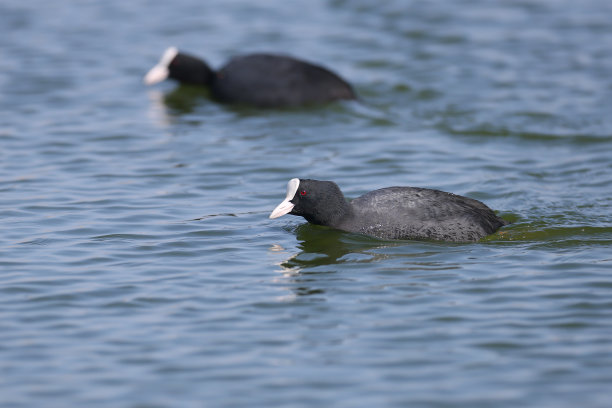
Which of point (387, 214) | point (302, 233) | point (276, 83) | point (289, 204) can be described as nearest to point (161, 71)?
point (276, 83)

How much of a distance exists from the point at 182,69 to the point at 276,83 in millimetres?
1703

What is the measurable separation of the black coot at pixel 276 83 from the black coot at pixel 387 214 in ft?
16.1

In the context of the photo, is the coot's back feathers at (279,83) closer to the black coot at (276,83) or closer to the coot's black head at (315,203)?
the black coot at (276,83)

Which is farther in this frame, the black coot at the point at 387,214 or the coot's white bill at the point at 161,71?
the coot's white bill at the point at 161,71

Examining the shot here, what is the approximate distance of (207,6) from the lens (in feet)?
63.1

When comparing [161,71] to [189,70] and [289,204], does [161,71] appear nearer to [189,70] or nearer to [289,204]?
[189,70]

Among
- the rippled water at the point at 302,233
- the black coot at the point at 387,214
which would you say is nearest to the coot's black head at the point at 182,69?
the rippled water at the point at 302,233

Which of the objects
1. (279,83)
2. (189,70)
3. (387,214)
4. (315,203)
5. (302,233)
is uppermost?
(189,70)

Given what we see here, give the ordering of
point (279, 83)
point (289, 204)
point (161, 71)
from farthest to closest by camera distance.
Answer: point (161, 71)
point (279, 83)
point (289, 204)

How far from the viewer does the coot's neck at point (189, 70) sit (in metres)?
13.5

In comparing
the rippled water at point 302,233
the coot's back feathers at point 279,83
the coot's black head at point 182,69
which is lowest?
the rippled water at point 302,233

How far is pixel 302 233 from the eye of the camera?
8211mm

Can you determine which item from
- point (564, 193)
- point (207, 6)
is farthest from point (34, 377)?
point (207, 6)

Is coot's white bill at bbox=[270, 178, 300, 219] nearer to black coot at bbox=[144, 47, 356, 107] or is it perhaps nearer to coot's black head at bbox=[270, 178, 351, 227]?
coot's black head at bbox=[270, 178, 351, 227]
